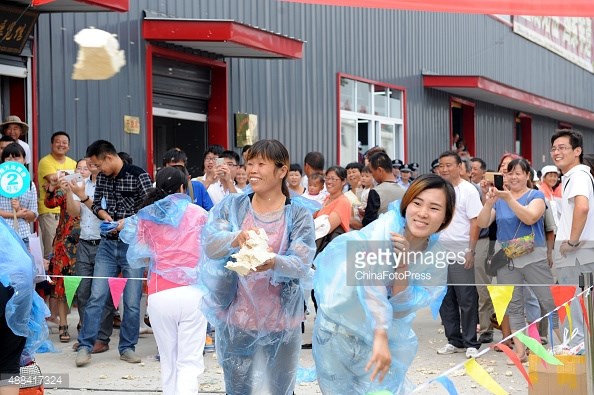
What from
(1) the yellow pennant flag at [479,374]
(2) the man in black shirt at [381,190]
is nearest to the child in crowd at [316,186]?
(2) the man in black shirt at [381,190]

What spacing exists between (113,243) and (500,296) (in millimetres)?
3361

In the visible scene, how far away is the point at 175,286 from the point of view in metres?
6.35

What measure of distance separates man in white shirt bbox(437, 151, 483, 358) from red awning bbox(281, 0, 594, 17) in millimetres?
3599

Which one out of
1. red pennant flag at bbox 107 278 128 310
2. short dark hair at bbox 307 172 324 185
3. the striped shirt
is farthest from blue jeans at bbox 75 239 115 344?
short dark hair at bbox 307 172 324 185

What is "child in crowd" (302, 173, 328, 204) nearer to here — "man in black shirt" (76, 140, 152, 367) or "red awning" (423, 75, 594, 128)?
"man in black shirt" (76, 140, 152, 367)

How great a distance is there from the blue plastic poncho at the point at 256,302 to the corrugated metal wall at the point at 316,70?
6213 mm

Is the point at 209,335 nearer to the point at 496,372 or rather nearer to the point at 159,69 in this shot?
the point at 496,372

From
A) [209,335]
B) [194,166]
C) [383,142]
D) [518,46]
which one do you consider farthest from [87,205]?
[518,46]

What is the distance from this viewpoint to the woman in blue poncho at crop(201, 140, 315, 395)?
16.4 feet

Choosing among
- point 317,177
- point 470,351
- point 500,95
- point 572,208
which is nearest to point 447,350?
point 470,351

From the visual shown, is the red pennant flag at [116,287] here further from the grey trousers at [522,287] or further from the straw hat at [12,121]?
the grey trousers at [522,287]

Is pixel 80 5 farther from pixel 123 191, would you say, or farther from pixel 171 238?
pixel 171 238

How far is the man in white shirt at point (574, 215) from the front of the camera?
7211 millimetres

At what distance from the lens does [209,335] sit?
9.31 meters
